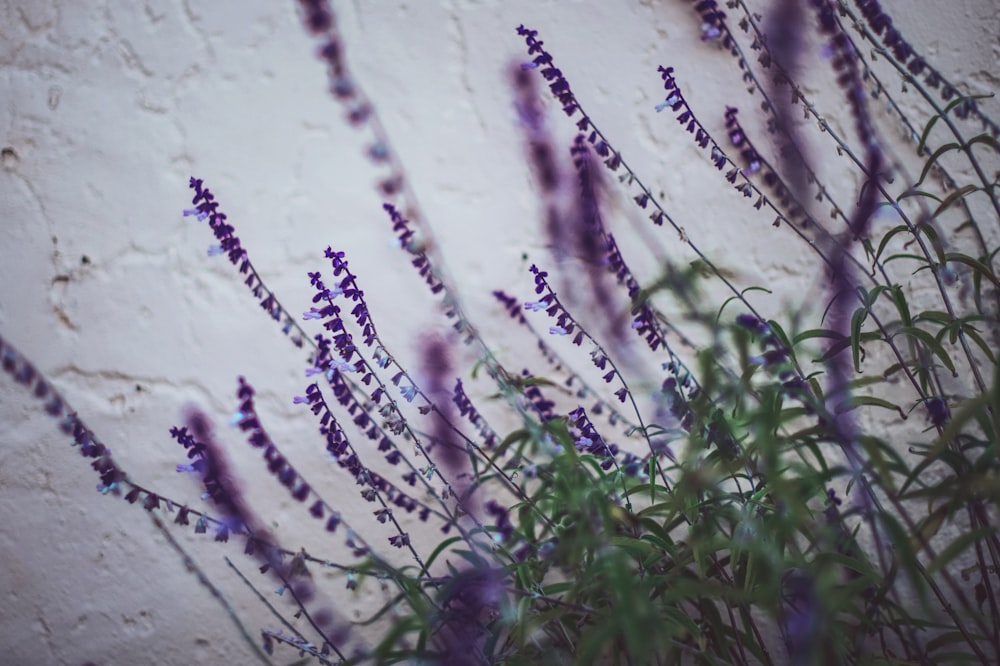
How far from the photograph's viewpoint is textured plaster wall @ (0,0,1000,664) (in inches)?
47.8

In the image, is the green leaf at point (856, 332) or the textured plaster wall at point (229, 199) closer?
the green leaf at point (856, 332)

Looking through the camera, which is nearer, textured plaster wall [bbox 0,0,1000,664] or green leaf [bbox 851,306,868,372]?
green leaf [bbox 851,306,868,372]

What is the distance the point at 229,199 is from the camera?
1256 mm

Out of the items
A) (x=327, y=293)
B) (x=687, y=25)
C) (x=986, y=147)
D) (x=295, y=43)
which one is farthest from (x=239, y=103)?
(x=986, y=147)

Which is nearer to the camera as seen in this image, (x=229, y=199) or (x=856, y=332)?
(x=856, y=332)

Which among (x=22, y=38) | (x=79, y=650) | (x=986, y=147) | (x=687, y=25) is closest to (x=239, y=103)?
(x=22, y=38)

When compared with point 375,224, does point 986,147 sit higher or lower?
higher

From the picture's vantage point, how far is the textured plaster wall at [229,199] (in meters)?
1.21

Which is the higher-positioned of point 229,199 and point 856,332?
point 856,332

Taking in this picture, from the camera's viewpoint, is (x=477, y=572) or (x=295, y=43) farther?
(x=295, y=43)

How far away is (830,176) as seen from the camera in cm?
127

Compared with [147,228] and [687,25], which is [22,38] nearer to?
[147,228]

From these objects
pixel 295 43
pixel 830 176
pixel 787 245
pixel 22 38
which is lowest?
pixel 22 38

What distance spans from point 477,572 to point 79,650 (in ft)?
2.79
